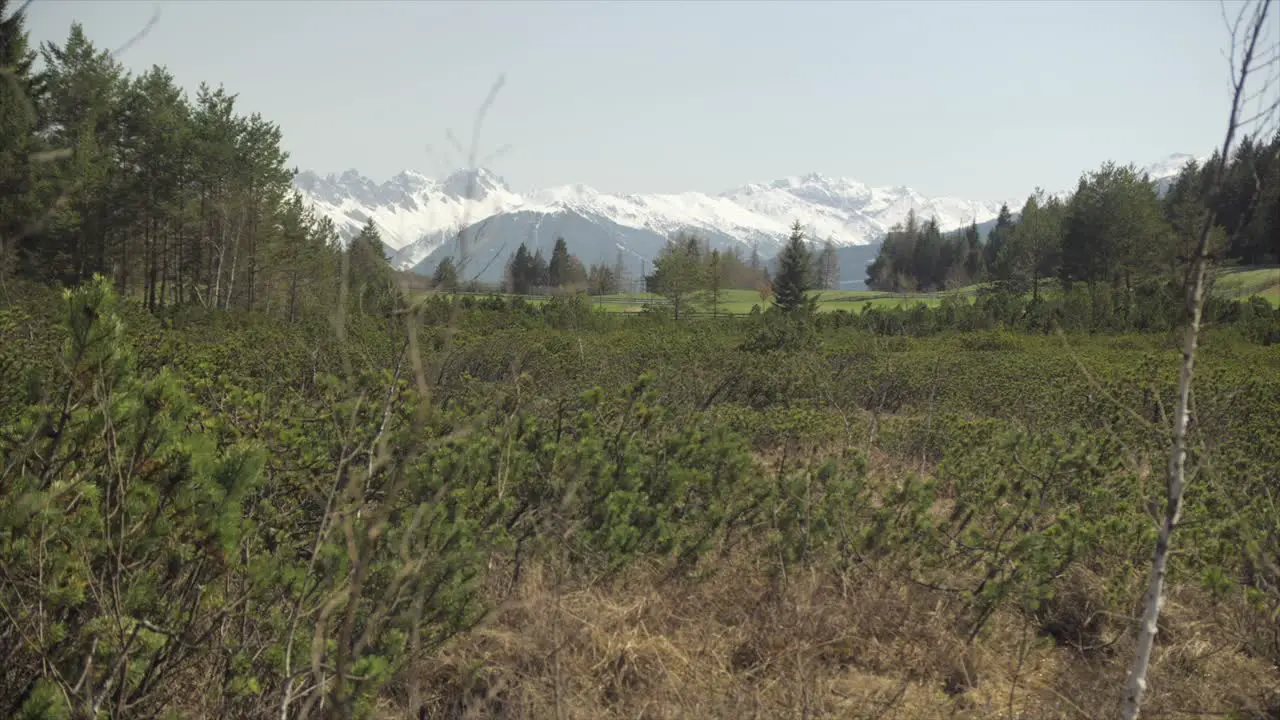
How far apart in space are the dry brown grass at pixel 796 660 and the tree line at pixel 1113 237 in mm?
1745

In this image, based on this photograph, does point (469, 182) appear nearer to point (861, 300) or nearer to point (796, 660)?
point (796, 660)

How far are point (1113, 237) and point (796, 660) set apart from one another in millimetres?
43235

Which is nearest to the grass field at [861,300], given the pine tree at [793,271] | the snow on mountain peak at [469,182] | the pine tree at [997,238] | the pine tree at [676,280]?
the pine tree at [676,280]

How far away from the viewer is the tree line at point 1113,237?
228 cm

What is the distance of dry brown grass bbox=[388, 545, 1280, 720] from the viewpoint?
329cm

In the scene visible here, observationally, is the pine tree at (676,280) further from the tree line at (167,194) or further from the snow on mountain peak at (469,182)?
the snow on mountain peak at (469,182)

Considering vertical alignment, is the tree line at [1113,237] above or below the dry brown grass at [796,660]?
above

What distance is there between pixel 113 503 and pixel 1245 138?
3.43 metres

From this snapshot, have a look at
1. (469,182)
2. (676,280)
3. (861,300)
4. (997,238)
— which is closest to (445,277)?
(469,182)

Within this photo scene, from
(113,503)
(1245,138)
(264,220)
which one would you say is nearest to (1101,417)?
(1245,138)

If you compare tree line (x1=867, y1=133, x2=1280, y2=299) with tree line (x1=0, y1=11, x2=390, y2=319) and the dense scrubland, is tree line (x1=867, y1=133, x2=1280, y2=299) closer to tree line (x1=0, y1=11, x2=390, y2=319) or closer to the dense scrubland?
the dense scrubland

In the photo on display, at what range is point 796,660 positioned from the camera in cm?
367

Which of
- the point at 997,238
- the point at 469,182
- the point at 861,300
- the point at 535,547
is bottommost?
the point at 535,547

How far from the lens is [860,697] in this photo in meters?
3.46
